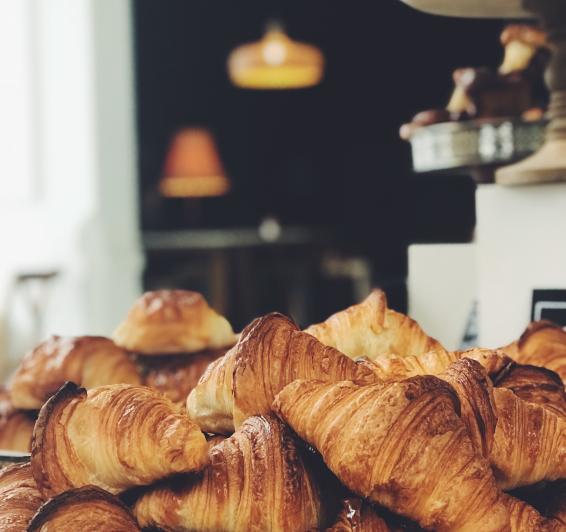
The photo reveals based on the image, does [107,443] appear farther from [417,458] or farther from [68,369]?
[68,369]

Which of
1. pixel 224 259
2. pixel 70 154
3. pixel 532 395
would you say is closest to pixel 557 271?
pixel 532 395

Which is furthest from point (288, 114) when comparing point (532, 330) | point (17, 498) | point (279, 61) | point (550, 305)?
point (17, 498)

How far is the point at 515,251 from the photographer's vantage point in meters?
1.02

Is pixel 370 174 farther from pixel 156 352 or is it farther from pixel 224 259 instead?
pixel 156 352

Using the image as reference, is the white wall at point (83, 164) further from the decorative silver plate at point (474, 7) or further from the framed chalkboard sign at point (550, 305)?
the framed chalkboard sign at point (550, 305)

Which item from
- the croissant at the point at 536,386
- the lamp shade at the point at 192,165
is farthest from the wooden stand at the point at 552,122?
the lamp shade at the point at 192,165

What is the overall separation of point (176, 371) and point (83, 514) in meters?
0.61

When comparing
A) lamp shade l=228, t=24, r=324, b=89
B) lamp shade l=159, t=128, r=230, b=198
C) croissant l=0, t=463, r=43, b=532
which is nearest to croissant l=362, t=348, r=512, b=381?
croissant l=0, t=463, r=43, b=532

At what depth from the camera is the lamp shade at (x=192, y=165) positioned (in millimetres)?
7375

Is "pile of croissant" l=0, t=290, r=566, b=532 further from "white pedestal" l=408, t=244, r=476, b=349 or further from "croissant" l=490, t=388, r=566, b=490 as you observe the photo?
"white pedestal" l=408, t=244, r=476, b=349

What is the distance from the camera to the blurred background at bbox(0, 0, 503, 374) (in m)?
5.09

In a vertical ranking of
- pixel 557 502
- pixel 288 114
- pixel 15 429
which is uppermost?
pixel 288 114

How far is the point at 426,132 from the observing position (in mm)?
1104

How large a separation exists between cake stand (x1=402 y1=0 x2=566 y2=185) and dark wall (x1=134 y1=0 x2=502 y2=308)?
5308mm
